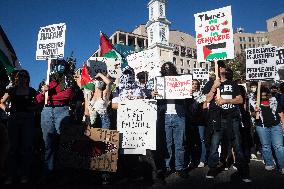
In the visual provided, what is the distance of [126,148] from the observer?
6.20 metres

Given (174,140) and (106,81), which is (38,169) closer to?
(106,81)

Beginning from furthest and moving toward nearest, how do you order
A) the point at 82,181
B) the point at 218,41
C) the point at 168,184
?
1. the point at 218,41
2. the point at 82,181
3. the point at 168,184

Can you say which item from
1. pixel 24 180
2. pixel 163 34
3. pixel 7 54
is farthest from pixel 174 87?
pixel 163 34

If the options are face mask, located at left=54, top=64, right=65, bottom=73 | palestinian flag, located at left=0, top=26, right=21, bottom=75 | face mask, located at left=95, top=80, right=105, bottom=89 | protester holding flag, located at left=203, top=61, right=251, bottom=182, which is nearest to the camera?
protester holding flag, located at left=203, top=61, right=251, bottom=182

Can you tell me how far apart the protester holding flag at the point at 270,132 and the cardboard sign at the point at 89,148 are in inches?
138

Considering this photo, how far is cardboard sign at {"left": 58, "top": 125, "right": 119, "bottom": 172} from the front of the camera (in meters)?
5.71

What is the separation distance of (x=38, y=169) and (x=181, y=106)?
3659 millimetres

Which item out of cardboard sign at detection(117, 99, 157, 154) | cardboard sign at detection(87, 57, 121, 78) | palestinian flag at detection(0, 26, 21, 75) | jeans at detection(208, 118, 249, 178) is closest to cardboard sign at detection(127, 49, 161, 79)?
cardboard sign at detection(87, 57, 121, 78)

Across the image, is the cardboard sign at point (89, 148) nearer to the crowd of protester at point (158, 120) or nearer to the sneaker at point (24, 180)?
the crowd of protester at point (158, 120)

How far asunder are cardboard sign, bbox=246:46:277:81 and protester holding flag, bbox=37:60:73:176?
4.85 metres

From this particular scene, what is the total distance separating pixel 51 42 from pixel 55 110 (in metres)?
2.04

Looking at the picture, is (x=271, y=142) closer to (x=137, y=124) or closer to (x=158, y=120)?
(x=158, y=120)

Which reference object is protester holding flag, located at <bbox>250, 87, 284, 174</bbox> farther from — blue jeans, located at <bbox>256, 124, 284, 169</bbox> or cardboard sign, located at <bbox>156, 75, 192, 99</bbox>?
cardboard sign, located at <bbox>156, 75, 192, 99</bbox>

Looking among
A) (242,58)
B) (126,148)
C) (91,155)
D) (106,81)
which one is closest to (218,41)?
(106,81)
